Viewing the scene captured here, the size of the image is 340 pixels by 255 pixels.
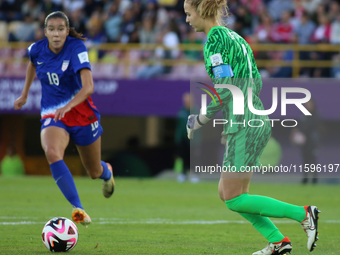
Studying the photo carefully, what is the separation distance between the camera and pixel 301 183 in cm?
1486

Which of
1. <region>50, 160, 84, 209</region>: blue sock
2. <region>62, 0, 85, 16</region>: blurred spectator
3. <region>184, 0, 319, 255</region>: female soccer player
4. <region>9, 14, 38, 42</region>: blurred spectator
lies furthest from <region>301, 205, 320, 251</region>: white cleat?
<region>62, 0, 85, 16</region>: blurred spectator

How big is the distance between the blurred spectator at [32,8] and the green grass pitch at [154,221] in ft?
25.2

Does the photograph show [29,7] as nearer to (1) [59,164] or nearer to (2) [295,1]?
(2) [295,1]

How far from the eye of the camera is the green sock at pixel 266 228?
4598mm

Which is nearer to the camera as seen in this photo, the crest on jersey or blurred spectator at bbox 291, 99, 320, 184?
the crest on jersey

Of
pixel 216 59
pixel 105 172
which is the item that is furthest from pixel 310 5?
pixel 216 59

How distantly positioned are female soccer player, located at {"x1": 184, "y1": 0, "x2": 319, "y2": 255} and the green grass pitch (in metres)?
0.90

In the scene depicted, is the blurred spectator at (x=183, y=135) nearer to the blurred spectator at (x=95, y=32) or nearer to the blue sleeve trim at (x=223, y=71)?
the blurred spectator at (x=95, y=32)

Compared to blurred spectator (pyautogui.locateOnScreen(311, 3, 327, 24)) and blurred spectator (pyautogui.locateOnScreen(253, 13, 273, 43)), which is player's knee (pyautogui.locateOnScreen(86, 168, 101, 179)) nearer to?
blurred spectator (pyautogui.locateOnScreen(253, 13, 273, 43))

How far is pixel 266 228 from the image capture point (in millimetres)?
4648

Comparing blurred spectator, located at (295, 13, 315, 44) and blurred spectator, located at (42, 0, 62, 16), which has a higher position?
blurred spectator, located at (42, 0, 62, 16)

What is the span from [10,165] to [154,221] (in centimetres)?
1005

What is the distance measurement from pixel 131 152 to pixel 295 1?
699 centimetres

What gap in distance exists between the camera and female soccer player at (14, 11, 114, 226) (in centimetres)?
586
